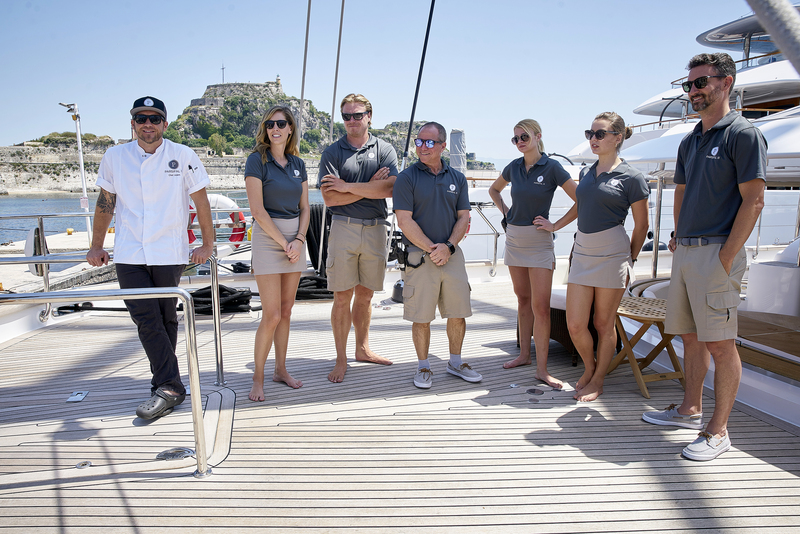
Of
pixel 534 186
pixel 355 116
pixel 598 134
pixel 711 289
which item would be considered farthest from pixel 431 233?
pixel 711 289

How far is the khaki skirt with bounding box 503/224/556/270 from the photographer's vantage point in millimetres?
3107

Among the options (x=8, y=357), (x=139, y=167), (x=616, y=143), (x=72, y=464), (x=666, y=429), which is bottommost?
(x=8, y=357)

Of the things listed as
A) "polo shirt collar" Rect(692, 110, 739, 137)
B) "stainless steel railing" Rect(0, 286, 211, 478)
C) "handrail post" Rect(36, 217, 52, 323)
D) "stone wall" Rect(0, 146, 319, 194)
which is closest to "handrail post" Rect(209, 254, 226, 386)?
"stainless steel railing" Rect(0, 286, 211, 478)

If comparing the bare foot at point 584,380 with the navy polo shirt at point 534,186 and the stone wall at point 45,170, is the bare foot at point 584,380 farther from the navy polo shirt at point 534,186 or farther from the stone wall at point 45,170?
the stone wall at point 45,170

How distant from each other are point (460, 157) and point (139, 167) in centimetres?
1359

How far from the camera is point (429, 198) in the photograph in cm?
291

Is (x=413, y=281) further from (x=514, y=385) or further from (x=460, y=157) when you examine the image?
(x=460, y=157)

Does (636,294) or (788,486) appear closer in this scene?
(788,486)

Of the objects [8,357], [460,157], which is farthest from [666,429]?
[460,157]

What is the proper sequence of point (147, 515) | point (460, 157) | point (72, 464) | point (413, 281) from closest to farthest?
point (147, 515)
point (72, 464)
point (413, 281)
point (460, 157)

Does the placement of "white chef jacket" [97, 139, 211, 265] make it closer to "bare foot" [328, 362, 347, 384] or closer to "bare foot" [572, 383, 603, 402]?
"bare foot" [328, 362, 347, 384]

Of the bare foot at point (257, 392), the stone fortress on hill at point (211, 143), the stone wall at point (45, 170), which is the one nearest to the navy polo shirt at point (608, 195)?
the bare foot at point (257, 392)

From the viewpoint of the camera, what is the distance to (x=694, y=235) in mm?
2172

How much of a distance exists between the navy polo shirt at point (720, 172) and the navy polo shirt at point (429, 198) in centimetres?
117
